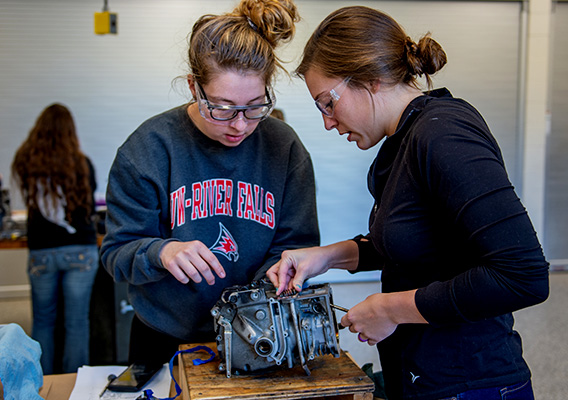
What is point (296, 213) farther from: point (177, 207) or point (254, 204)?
point (177, 207)

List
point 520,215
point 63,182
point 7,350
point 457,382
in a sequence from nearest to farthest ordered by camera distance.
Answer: point 520,215 < point 457,382 < point 7,350 < point 63,182

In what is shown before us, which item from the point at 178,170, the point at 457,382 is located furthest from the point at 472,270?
the point at 178,170

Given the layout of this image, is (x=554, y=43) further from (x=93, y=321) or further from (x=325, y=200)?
(x=93, y=321)

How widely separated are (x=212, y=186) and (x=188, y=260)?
287 millimetres

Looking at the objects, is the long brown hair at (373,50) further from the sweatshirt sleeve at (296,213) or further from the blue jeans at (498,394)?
the blue jeans at (498,394)

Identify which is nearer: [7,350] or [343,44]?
[343,44]

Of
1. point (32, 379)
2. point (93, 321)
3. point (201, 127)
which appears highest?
point (201, 127)

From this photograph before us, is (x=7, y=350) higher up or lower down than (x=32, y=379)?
higher up

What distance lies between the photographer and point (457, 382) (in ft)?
3.55

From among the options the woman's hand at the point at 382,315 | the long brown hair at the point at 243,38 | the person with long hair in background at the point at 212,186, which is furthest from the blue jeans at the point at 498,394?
the long brown hair at the point at 243,38

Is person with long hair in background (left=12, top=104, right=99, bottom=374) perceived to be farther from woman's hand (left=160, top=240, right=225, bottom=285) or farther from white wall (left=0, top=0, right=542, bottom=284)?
woman's hand (left=160, top=240, right=225, bottom=285)

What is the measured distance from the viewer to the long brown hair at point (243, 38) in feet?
4.37

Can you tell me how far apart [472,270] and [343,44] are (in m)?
0.54

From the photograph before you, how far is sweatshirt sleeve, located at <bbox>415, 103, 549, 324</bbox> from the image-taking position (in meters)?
0.92
